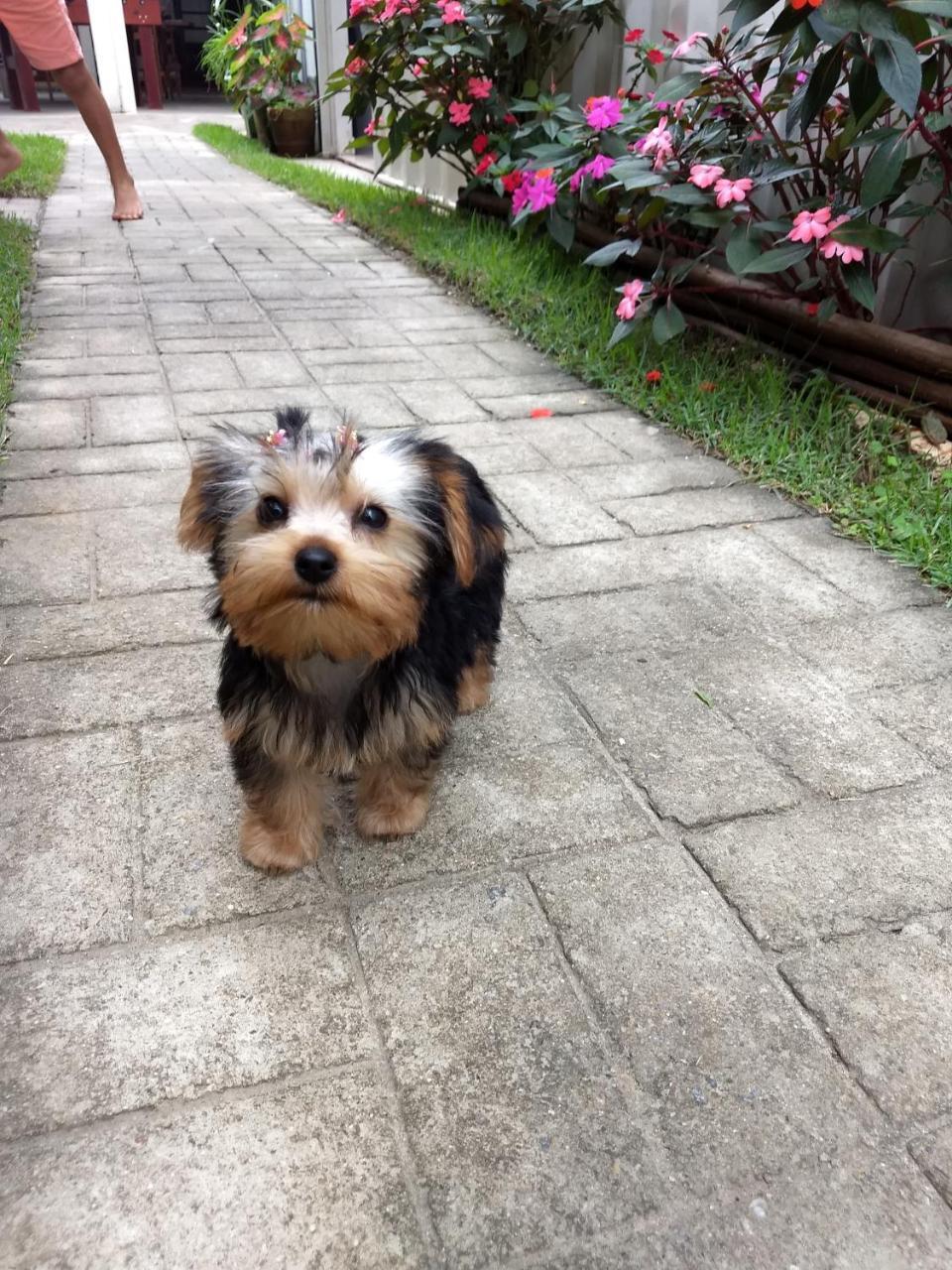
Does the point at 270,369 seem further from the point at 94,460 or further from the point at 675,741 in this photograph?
the point at 675,741

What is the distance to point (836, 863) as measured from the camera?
2188 mm

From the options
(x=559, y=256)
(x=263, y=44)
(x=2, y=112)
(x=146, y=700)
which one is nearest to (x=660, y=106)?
(x=559, y=256)

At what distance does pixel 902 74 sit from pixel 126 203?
6850mm

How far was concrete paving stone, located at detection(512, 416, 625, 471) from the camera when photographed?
14.0 feet

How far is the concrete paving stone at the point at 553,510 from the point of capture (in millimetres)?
3635

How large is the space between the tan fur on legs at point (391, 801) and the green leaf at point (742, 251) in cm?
291

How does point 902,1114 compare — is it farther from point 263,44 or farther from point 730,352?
point 263,44

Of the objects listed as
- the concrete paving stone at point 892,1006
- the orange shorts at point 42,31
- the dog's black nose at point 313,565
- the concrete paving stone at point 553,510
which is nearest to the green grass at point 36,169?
the orange shorts at point 42,31

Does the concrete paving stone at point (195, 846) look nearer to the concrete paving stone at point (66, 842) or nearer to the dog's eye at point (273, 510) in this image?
the concrete paving stone at point (66, 842)

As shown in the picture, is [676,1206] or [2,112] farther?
[2,112]

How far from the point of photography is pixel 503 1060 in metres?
1.73

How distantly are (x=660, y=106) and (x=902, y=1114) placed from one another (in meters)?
4.38

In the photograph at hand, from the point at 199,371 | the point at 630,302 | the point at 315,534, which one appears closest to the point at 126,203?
the point at 199,371

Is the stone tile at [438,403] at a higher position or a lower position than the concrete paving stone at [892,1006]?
lower
